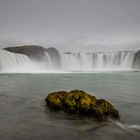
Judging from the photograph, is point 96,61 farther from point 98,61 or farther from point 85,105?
point 85,105

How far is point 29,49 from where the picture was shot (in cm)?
8831

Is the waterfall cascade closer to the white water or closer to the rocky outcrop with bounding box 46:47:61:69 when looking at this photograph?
the rocky outcrop with bounding box 46:47:61:69

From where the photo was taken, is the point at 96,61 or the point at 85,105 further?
the point at 96,61

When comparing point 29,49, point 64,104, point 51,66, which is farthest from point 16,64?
point 64,104

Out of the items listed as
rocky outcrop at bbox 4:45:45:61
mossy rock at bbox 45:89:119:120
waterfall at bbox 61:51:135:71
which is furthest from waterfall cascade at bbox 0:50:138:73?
mossy rock at bbox 45:89:119:120

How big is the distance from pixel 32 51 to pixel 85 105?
79.4 meters

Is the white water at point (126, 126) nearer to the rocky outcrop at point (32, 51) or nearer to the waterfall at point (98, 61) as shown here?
the rocky outcrop at point (32, 51)

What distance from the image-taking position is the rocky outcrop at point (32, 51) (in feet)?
263

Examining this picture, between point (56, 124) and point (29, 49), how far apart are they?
270 feet

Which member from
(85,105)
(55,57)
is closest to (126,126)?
(85,105)

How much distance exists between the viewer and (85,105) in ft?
28.9

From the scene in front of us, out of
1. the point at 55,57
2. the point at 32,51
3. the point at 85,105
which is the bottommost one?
the point at 55,57

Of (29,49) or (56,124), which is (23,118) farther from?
(29,49)

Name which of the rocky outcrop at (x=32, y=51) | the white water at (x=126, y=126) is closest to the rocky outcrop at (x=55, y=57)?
the rocky outcrop at (x=32, y=51)
